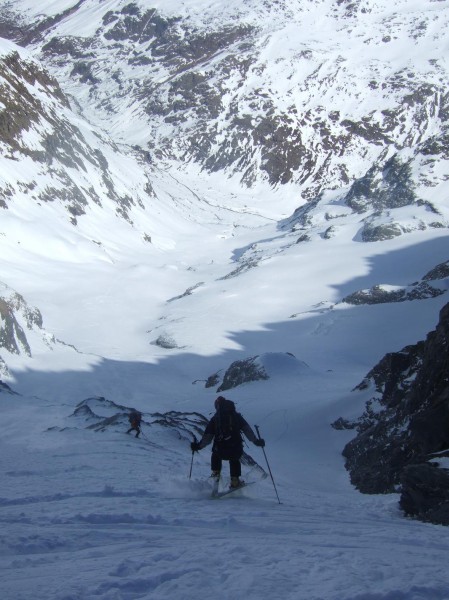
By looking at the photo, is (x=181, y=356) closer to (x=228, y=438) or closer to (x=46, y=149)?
(x=228, y=438)

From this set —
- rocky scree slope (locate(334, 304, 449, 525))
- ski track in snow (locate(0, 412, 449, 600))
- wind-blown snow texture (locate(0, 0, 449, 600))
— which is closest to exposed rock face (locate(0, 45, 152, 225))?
wind-blown snow texture (locate(0, 0, 449, 600))

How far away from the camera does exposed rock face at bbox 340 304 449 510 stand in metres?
10.8

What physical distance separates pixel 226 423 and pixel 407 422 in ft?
17.4

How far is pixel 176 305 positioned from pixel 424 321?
24.3 meters

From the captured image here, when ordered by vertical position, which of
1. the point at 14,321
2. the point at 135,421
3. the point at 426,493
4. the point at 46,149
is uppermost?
the point at 46,149

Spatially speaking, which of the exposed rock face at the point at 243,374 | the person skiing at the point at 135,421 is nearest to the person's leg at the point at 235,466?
the person skiing at the point at 135,421

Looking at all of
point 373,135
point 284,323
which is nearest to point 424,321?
point 284,323

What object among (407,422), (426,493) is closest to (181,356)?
(407,422)

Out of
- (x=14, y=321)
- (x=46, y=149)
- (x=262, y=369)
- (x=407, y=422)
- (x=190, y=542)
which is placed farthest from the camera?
(x=46, y=149)

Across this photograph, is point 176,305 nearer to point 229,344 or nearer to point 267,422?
point 229,344

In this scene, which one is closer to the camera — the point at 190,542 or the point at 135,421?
the point at 190,542

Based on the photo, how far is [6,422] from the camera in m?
15.0

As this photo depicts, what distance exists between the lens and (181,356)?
4209 centimetres

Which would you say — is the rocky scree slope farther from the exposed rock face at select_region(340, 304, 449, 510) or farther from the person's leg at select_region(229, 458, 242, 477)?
the person's leg at select_region(229, 458, 242, 477)
